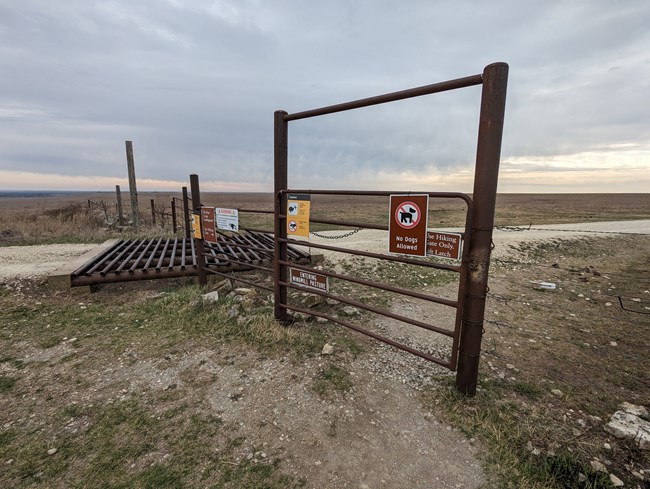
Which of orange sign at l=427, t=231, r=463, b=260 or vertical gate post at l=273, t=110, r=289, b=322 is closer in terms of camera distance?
orange sign at l=427, t=231, r=463, b=260

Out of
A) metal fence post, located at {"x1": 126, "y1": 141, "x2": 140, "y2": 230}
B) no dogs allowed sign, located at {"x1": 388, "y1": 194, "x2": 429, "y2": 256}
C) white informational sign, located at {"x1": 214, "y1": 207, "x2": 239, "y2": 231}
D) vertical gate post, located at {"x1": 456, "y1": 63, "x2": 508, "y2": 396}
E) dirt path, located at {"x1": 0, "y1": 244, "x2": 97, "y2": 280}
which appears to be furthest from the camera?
metal fence post, located at {"x1": 126, "y1": 141, "x2": 140, "y2": 230}

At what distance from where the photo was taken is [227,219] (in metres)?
4.96

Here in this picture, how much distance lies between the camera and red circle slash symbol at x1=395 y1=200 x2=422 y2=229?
2793mm

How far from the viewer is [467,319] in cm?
270

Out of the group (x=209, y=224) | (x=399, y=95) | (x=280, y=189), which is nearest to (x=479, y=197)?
(x=399, y=95)

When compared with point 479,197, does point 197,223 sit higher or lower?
lower

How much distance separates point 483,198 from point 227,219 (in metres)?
3.74

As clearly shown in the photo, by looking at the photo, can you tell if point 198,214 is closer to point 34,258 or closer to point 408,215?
point 408,215

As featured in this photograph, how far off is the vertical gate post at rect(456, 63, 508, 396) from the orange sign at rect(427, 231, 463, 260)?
106 millimetres

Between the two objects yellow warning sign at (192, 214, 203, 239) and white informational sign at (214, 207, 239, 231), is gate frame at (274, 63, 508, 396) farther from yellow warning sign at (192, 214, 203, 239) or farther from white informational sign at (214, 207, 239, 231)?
yellow warning sign at (192, 214, 203, 239)

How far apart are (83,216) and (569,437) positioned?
17.8 m

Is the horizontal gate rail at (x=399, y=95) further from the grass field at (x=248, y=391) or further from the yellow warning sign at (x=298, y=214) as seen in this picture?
the grass field at (x=248, y=391)

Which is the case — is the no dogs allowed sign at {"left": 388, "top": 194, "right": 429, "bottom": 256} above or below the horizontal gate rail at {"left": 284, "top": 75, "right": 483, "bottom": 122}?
below

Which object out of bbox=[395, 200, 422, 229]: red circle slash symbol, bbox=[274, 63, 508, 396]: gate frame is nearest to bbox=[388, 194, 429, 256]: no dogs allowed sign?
bbox=[395, 200, 422, 229]: red circle slash symbol
